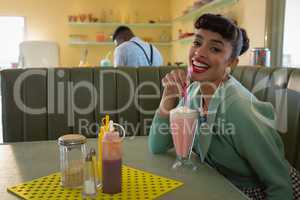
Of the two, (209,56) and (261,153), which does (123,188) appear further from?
(209,56)

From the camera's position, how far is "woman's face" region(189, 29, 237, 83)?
4.19 ft

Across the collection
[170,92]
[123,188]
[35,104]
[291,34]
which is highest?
[291,34]

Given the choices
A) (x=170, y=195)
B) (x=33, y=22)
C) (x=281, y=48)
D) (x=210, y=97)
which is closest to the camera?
(x=170, y=195)

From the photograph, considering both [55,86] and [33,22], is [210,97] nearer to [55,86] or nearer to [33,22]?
[55,86]

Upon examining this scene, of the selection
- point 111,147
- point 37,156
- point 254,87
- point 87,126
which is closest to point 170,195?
point 111,147

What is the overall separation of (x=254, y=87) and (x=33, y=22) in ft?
16.8

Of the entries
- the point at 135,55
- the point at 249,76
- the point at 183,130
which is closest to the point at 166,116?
the point at 183,130

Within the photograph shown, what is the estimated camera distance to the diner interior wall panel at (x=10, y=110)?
2020 mm

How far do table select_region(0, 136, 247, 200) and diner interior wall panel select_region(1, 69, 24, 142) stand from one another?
2.25 feet

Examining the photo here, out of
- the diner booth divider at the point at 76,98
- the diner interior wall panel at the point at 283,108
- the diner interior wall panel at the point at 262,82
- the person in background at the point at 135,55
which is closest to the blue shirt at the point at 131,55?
the person in background at the point at 135,55

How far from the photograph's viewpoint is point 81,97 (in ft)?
6.99

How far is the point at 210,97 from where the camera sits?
1.32 metres

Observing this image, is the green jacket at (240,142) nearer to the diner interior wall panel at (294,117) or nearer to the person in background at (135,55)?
the diner interior wall panel at (294,117)

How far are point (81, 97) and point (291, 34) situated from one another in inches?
65.5
